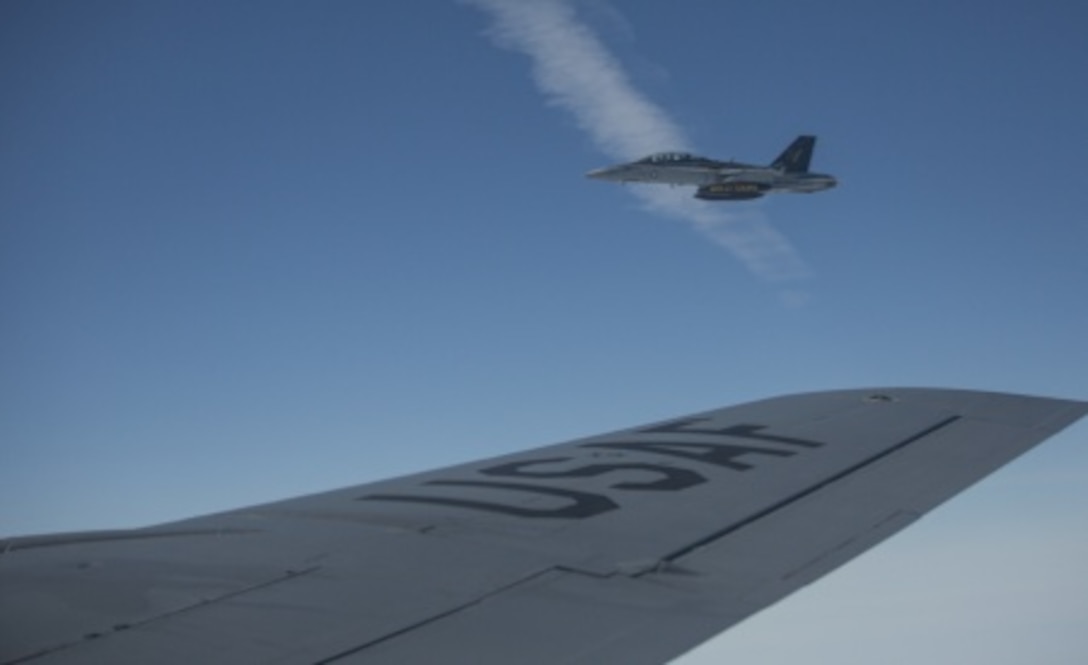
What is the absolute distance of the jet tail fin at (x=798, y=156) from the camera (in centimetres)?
6028

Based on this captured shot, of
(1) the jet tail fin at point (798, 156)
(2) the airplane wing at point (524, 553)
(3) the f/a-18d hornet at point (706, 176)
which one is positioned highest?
(1) the jet tail fin at point (798, 156)

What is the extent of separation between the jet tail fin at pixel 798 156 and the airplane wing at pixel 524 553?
177ft

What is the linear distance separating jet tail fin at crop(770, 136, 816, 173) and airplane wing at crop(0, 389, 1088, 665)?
177 feet

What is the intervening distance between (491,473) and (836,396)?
174 inches

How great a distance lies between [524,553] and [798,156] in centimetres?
5941

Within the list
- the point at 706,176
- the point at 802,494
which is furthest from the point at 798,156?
the point at 802,494

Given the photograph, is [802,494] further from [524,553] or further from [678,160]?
[678,160]

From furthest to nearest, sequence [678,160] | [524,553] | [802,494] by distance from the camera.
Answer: [678,160], [802,494], [524,553]

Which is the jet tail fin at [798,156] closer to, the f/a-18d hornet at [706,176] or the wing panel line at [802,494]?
the f/a-18d hornet at [706,176]

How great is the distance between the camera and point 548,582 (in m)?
4.91

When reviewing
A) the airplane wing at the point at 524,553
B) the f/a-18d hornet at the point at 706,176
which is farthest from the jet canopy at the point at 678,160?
the airplane wing at the point at 524,553

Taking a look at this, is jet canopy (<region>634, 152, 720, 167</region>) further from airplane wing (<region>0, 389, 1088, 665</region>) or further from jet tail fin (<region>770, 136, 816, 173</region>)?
airplane wing (<region>0, 389, 1088, 665</region>)

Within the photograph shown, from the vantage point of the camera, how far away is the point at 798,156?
60656 mm

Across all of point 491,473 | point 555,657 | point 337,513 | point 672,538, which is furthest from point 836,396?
point 555,657
